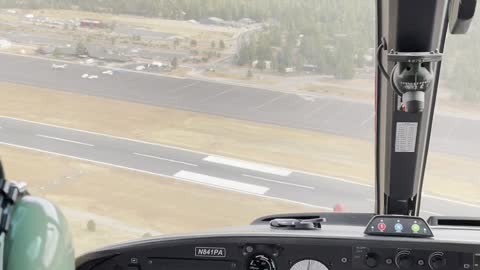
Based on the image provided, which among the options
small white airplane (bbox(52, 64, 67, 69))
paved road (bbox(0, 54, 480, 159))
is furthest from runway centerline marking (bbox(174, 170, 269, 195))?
small white airplane (bbox(52, 64, 67, 69))

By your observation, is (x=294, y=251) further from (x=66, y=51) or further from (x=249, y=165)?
(x=66, y=51)

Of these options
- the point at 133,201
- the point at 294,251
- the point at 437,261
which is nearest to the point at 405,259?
the point at 437,261

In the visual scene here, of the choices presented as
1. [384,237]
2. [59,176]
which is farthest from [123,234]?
[384,237]

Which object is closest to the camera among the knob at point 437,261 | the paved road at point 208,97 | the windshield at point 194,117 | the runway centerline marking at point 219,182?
the knob at point 437,261

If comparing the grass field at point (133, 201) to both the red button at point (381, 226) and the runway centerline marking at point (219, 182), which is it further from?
the red button at point (381, 226)

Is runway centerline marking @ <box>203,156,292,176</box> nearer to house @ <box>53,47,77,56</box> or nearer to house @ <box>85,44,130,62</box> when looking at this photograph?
house @ <box>85,44,130,62</box>

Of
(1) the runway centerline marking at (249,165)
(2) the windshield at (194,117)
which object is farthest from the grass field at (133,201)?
(1) the runway centerline marking at (249,165)

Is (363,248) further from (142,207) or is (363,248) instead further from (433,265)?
(142,207)
